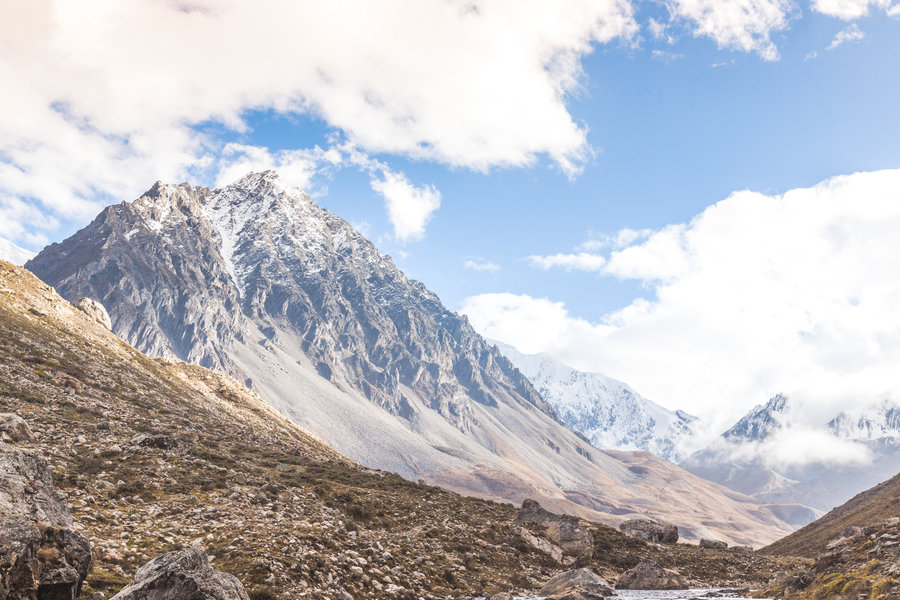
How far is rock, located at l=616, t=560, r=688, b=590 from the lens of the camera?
1556 inches

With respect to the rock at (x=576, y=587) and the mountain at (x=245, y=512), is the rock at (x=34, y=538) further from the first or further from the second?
the rock at (x=576, y=587)

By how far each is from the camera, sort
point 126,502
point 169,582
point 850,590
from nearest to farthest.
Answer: point 169,582 → point 850,590 → point 126,502

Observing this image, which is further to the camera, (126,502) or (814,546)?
(814,546)

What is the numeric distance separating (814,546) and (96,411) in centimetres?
12581

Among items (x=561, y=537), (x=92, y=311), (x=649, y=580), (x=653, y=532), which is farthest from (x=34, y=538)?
(x=92, y=311)

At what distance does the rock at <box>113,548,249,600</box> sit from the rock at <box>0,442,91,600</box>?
180cm

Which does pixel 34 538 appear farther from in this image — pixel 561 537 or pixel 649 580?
pixel 561 537

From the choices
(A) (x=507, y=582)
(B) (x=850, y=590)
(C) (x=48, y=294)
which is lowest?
(A) (x=507, y=582)

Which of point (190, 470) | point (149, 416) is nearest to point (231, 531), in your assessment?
point (190, 470)

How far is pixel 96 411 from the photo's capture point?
2104 inches

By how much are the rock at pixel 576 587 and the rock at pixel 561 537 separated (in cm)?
758

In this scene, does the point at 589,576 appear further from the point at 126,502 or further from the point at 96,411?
the point at 96,411

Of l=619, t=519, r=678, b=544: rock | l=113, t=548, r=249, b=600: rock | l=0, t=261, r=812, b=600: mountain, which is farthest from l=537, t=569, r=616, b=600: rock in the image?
l=619, t=519, r=678, b=544: rock

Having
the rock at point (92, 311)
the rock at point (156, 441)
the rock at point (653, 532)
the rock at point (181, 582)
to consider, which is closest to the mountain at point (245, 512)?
the rock at point (156, 441)
